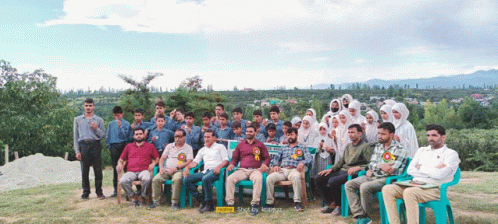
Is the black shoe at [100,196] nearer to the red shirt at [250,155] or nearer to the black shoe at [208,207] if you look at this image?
the black shoe at [208,207]

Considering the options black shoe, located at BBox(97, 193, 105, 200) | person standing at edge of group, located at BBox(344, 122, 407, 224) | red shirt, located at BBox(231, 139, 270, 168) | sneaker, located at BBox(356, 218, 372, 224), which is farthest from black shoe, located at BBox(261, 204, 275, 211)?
black shoe, located at BBox(97, 193, 105, 200)

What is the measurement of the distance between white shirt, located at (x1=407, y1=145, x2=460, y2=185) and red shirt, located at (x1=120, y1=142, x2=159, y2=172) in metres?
4.14

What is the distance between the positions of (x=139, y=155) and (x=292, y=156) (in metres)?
2.60

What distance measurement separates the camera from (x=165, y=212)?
6.11 metres

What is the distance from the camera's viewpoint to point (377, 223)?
5.26 meters

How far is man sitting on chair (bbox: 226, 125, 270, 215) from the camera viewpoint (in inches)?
241

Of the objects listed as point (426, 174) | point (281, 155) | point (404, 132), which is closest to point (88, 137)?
point (281, 155)

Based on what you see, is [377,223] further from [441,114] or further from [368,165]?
[441,114]

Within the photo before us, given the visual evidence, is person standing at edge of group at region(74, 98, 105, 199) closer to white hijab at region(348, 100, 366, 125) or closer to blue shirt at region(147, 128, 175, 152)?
blue shirt at region(147, 128, 175, 152)

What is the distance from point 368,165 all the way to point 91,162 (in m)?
4.89

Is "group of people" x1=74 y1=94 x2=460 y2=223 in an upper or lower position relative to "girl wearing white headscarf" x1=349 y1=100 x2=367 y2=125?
lower

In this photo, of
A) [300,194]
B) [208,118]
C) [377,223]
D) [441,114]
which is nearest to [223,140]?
[208,118]

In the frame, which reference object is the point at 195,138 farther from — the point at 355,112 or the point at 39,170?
the point at 39,170

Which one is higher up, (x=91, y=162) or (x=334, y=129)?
(x=334, y=129)
